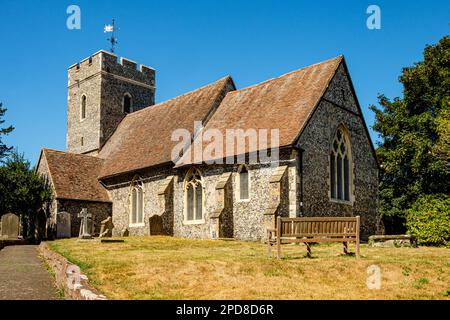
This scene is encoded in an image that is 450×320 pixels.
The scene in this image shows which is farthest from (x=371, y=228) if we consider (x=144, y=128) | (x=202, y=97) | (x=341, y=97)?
(x=144, y=128)

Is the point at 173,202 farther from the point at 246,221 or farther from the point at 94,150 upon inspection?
the point at 94,150

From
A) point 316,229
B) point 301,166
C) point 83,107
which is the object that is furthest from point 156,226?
point 83,107

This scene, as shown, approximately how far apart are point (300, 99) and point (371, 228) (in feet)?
25.7

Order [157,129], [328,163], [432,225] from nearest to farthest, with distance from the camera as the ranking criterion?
[432,225]
[328,163]
[157,129]

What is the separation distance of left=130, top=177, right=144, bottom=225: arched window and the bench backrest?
15.5 metres

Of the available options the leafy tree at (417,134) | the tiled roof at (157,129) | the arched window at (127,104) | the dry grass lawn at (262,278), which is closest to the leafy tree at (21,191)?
the tiled roof at (157,129)

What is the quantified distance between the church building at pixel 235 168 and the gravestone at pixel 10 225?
1.78 meters

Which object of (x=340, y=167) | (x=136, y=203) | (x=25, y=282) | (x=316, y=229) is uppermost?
(x=340, y=167)

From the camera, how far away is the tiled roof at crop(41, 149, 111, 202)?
2862cm

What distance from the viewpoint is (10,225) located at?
28109 mm

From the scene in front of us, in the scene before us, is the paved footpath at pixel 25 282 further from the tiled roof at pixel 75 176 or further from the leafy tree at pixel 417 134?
the leafy tree at pixel 417 134

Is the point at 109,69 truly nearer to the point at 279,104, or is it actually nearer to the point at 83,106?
the point at 83,106

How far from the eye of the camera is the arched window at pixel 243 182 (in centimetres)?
2166

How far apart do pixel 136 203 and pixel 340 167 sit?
1192 cm
